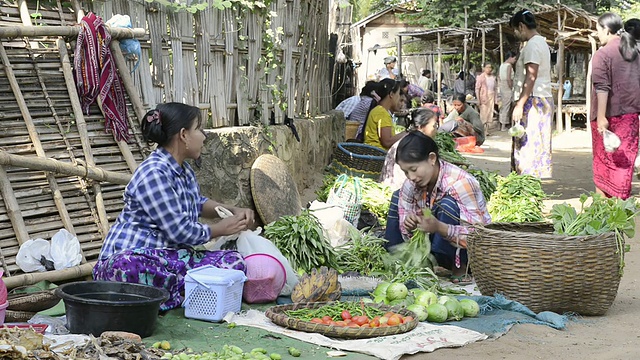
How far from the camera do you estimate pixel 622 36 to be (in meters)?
7.98

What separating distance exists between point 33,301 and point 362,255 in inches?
103

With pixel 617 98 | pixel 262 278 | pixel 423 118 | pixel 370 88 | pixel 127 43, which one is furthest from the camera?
pixel 370 88

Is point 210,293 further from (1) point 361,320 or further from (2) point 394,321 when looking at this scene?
(2) point 394,321

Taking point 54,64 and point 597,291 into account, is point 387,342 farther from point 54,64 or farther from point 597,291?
point 54,64

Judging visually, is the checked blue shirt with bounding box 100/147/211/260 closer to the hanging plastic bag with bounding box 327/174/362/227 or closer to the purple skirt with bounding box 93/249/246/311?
the purple skirt with bounding box 93/249/246/311

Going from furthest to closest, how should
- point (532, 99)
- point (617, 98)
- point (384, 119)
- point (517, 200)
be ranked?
1. point (384, 119)
2. point (532, 99)
3. point (517, 200)
4. point (617, 98)

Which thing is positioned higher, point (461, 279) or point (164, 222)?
point (164, 222)

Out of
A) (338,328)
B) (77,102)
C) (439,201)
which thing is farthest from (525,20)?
(338,328)

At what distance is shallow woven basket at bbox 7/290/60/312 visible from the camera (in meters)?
4.43

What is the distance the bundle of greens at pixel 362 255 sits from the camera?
20.0ft

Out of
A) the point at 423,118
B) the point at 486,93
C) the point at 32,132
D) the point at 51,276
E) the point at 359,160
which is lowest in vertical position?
the point at 51,276

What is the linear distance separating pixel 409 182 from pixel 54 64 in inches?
106

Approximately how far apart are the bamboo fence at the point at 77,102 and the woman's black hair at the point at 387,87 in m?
2.52

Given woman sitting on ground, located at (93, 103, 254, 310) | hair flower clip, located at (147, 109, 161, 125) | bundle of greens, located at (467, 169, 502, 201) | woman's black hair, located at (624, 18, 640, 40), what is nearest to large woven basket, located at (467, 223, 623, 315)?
woman sitting on ground, located at (93, 103, 254, 310)
